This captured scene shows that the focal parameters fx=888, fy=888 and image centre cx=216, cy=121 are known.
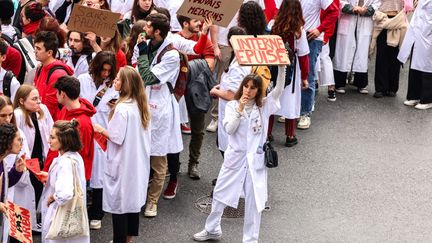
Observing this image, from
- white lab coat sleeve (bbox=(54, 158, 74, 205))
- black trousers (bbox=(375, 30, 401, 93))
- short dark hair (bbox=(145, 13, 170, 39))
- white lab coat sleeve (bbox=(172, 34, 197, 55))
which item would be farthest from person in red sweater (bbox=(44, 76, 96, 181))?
black trousers (bbox=(375, 30, 401, 93))

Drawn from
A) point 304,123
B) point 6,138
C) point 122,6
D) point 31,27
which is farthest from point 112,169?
point 304,123

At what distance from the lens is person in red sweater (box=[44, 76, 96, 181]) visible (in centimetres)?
804

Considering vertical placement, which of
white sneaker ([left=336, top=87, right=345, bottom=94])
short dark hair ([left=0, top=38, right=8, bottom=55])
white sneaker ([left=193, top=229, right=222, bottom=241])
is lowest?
white sneaker ([left=336, top=87, right=345, bottom=94])

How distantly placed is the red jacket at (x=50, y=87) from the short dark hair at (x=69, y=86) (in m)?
0.61

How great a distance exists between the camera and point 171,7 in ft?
39.1

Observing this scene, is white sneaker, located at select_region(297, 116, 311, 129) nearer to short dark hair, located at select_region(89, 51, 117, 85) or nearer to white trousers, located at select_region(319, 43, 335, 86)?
white trousers, located at select_region(319, 43, 335, 86)

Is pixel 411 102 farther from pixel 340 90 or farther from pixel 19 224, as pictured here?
pixel 19 224

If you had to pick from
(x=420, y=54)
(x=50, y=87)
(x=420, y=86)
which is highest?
(x=50, y=87)

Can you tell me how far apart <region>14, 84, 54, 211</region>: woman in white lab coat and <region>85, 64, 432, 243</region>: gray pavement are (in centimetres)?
105

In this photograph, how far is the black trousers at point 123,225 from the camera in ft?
27.2

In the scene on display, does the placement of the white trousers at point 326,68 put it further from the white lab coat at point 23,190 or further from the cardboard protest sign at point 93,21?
the white lab coat at point 23,190

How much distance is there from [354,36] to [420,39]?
95cm

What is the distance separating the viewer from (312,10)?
11797 mm

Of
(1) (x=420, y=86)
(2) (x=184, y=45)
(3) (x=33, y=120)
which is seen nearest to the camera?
(3) (x=33, y=120)
